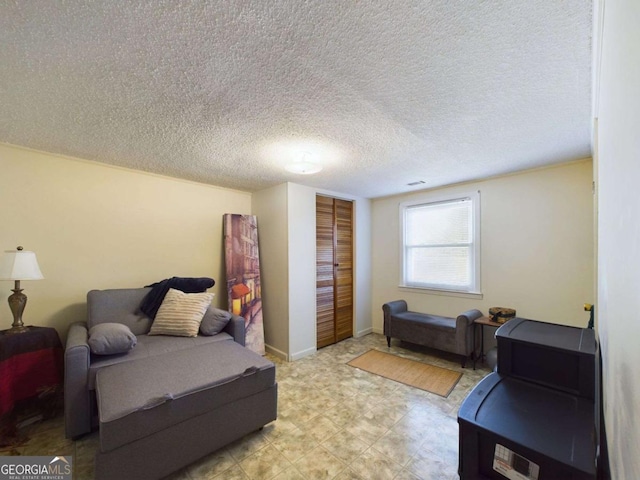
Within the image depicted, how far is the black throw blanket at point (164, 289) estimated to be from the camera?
109 inches

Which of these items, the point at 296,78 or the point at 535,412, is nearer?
the point at 535,412

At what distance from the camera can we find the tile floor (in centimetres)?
170

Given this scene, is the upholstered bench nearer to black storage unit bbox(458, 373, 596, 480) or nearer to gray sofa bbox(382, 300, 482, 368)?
black storage unit bbox(458, 373, 596, 480)

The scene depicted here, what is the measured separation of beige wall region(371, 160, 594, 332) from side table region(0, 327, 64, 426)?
4237 mm

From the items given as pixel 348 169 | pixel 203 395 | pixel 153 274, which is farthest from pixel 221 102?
pixel 153 274

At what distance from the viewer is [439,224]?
3.88m

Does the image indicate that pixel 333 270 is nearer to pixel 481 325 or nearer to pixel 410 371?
pixel 410 371

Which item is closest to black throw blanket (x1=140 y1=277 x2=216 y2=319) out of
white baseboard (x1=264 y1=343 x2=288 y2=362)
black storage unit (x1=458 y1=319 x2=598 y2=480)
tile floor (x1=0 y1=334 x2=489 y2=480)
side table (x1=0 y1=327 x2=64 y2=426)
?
side table (x1=0 y1=327 x2=64 y2=426)

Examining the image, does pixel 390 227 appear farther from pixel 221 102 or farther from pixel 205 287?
pixel 221 102

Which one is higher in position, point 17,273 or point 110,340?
point 17,273

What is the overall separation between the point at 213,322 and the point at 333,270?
6.33ft

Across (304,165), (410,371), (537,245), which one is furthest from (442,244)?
(304,165)

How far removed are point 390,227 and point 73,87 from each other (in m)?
3.98

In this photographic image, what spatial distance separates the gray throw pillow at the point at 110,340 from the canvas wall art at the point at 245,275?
1.38 metres
